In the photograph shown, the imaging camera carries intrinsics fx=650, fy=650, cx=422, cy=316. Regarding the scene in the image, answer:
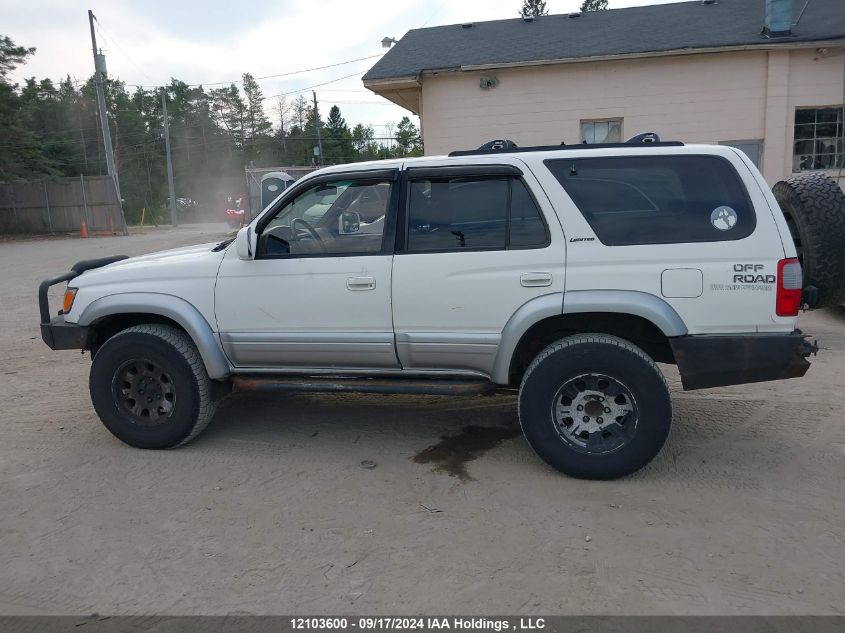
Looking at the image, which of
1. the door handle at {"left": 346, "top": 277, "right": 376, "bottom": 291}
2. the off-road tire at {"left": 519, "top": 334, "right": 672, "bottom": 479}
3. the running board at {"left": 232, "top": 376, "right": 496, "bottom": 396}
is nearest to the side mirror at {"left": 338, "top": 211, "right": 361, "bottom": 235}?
the door handle at {"left": 346, "top": 277, "right": 376, "bottom": 291}

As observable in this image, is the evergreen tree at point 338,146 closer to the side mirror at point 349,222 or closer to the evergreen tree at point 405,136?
the evergreen tree at point 405,136

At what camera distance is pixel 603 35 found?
43.7ft

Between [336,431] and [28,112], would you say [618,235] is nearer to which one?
[336,431]

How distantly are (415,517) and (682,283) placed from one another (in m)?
2.01

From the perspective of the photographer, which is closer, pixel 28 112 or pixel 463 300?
pixel 463 300

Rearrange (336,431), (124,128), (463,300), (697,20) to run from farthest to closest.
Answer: (124,128) → (697,20) → (336,431) → (463,300)

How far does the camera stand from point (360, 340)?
422 cm

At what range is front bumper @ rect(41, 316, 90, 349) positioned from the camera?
4.61 metres

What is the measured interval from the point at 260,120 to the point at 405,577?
242 feet

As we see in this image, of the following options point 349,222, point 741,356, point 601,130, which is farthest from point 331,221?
point 601,130

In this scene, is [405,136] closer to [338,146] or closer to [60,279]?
[338,146]

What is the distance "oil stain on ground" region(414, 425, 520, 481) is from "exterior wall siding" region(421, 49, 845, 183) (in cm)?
913

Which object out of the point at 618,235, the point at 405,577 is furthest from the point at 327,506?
the point at 618,235

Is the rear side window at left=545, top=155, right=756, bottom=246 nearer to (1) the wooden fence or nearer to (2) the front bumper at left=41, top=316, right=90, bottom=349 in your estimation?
(2) the front bumper at left=41, top=316, right=90, bottom=349
